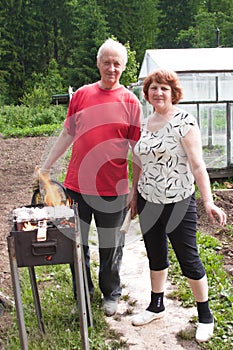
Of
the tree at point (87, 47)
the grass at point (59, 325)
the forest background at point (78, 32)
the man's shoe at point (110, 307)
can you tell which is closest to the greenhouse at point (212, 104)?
the grass at point (59, 325)

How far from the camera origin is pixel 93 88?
2830 mm

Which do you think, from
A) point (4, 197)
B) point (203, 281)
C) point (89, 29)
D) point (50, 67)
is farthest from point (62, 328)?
point (50, 67)

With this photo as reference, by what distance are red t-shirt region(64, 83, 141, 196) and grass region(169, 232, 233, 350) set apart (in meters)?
1.06

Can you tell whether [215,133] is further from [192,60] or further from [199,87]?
[192,60]

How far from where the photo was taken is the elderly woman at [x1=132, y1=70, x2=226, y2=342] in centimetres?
255

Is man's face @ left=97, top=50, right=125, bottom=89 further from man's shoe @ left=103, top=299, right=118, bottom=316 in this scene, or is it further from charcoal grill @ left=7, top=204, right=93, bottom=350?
man's shoe @ left=103, top=299, right=118, bottom=316

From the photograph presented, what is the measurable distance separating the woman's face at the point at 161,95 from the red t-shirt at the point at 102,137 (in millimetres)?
220

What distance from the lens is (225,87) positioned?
23.9 ft

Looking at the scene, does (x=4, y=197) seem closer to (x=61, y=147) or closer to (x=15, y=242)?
(x=61, y=147)

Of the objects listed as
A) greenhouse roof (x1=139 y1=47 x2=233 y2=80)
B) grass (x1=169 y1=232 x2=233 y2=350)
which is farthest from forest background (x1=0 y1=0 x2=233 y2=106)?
grass (x1=169 y1=232 x2=233 y2=350)

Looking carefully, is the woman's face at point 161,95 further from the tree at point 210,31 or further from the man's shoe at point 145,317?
the tree at point 210,31

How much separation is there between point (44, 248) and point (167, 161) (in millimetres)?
856

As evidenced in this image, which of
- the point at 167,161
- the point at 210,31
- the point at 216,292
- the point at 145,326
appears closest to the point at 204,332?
the point at 145,326

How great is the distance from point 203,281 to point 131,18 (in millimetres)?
38024
